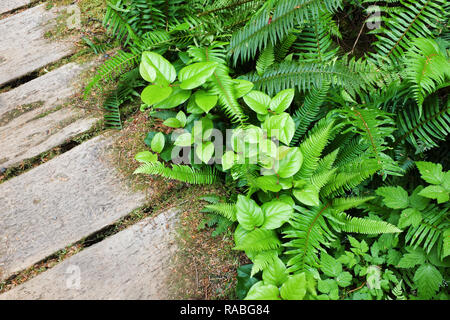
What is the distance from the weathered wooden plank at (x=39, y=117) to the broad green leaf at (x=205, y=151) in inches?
37.9

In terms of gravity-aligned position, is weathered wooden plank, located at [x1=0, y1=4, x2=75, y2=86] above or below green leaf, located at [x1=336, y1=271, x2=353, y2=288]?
above

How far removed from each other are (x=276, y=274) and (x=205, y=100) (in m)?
1.21

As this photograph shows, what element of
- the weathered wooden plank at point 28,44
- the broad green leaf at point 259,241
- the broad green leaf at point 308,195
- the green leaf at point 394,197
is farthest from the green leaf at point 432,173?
the weathered wooden plank at point 28,44

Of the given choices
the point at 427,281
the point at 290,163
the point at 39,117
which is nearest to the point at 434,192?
the point at 427,281

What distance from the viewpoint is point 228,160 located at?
2.04m

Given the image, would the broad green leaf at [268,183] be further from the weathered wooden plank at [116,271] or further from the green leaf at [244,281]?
the weathered wooden plank at [116,271]

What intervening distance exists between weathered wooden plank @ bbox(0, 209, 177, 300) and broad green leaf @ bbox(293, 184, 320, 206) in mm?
904

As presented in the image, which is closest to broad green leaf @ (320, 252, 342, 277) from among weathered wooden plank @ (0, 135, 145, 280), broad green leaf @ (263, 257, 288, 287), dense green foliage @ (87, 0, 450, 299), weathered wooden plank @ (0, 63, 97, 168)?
dense green foliage @ (87, 0, 450, 299)

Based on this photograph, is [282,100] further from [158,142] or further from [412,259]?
[412,259]

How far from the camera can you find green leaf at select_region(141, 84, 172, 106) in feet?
6.45

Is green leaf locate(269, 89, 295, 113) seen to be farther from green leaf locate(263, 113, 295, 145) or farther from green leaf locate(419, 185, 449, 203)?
green leaf locate(419, 185, 449, 203)

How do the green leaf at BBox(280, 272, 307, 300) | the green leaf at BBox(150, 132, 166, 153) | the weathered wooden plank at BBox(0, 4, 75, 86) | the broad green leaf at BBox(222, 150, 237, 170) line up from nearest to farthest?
the green leaf at BBox(280, 272, 307, 300) < the broad green leaf at BBox(222, 150, 237, 170) < the green leaf at BBox(150, 132, 166, 153) < the weathered wooden plank at BBox(0, 4, 75, 86)

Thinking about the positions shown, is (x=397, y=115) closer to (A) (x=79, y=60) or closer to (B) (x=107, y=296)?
(B) (x=107, y=296)
